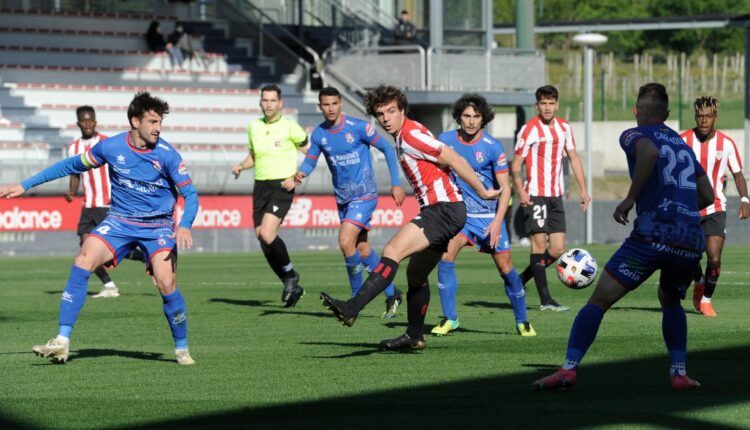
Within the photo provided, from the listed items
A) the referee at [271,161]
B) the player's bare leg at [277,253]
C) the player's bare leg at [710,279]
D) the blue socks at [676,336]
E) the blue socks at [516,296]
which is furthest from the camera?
the referee at [271,161]

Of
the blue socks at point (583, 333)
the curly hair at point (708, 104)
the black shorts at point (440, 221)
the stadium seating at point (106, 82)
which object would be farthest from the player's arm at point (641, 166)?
the stadium seating at point (106, 82)

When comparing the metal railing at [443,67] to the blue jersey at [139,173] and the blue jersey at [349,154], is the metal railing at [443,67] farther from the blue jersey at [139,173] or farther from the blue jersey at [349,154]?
the blue jersey at [139,173]

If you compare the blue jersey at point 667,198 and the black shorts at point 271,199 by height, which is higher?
the blue jersey at point 667,198

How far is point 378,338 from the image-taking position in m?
12.0

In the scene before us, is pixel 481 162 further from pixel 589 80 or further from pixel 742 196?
pixel 589 80

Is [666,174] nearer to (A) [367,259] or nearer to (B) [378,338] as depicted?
(B) [378,338]

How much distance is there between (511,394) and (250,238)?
67.0 feet

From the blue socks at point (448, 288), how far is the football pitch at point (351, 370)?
1.05ft

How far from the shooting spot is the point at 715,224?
14.5 m

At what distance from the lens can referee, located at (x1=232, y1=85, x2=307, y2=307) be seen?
15.8m

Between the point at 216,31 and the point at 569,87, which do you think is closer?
the point at 216,31

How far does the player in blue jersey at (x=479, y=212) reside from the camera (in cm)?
1213

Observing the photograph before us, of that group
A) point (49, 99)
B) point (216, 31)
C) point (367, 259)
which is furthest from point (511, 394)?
point (216, 31)

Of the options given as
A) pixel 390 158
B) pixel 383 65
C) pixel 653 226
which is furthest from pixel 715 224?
pixel 383 65
